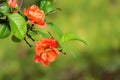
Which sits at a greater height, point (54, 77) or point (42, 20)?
point (42, 20)

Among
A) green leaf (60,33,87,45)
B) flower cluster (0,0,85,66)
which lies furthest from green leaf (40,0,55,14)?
green leaf (60,33,87,45)

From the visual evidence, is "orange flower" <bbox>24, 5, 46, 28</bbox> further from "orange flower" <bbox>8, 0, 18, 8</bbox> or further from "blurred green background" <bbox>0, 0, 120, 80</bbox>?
"blurred green background" <bbox>0, 0, 120, 80</bbox>

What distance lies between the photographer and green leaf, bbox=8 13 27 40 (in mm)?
1486

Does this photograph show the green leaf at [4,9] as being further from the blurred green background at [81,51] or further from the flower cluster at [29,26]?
the blurred green background at [81,51]

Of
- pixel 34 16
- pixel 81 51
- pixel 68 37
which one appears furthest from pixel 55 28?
pixel 81 51

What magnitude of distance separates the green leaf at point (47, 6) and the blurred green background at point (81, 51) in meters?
4.82

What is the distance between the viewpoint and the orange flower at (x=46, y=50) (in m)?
1.54

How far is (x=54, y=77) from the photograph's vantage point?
22.4 ft

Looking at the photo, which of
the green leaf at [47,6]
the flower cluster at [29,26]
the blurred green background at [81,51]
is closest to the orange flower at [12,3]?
Answer: the flower cluster at [29,26]

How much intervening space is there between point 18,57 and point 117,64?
148cm

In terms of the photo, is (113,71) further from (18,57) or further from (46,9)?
(46,9)

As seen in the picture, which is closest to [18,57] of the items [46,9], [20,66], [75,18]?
[20,66]

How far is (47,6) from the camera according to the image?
1.62 m

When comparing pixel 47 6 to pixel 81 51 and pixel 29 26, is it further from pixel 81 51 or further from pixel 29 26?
pixel 81 51
